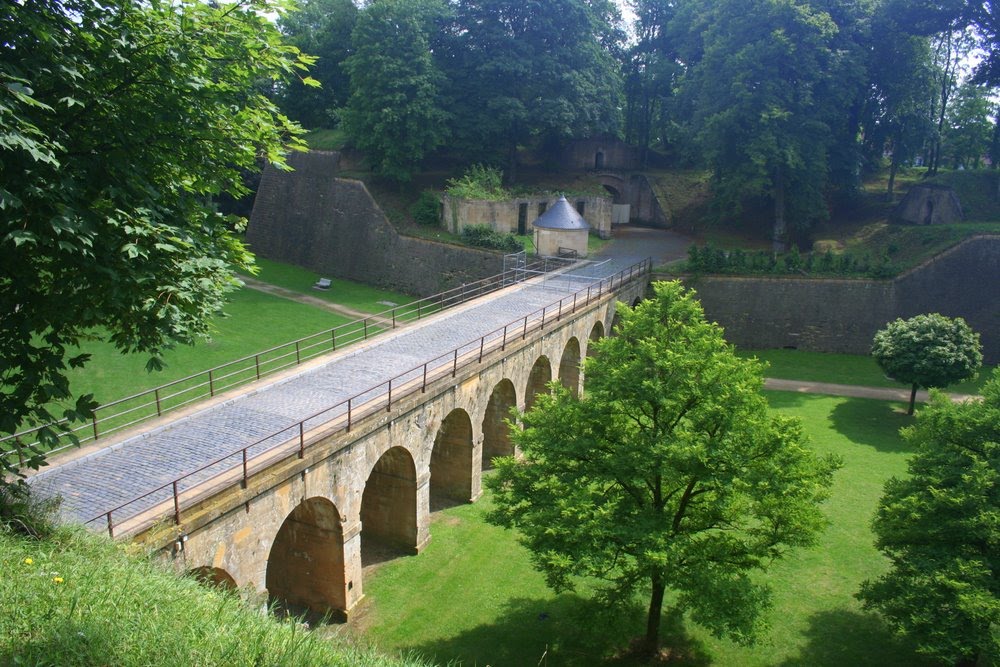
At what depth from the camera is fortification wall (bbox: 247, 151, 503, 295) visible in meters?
37.5

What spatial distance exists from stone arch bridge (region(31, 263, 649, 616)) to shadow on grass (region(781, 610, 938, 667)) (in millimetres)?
8523

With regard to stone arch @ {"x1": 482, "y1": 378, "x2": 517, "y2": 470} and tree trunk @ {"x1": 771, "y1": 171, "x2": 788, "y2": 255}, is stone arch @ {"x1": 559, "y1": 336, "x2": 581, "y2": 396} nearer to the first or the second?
stone arch @ {"x1": 482, "y1": 378, "x2": 517, "y2": 470}

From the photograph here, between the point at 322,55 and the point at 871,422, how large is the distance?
3728cm

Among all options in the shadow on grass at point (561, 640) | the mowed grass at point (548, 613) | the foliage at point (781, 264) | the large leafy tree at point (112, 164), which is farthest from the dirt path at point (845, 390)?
the large leafy tree at point (112, 164)

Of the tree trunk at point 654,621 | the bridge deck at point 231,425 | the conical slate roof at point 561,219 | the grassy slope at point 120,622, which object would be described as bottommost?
the tree trunk at point 654,621

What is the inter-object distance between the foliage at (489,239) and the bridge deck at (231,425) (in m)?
13.3

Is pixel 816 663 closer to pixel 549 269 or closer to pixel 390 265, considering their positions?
pixel 549 269

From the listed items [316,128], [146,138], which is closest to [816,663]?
[146,138]

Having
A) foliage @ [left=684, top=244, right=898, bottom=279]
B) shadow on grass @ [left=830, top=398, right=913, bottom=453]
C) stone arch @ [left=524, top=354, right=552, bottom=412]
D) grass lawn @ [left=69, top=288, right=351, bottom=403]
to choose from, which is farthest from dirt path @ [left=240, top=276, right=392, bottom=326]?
shadow on grass @ [left=830, top=398, right=913, bottom=453]

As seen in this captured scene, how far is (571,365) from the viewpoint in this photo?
26.9 metres

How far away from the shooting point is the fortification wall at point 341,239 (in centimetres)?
3750

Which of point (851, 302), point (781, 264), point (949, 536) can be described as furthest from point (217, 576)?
point (851, 302)

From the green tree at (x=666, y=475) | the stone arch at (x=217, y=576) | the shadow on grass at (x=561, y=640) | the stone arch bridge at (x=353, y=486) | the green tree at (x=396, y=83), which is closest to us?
the stone arch at (x=217, y=576)

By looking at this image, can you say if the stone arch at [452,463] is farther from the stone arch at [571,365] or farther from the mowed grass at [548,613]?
the stone arch at [571,365]
